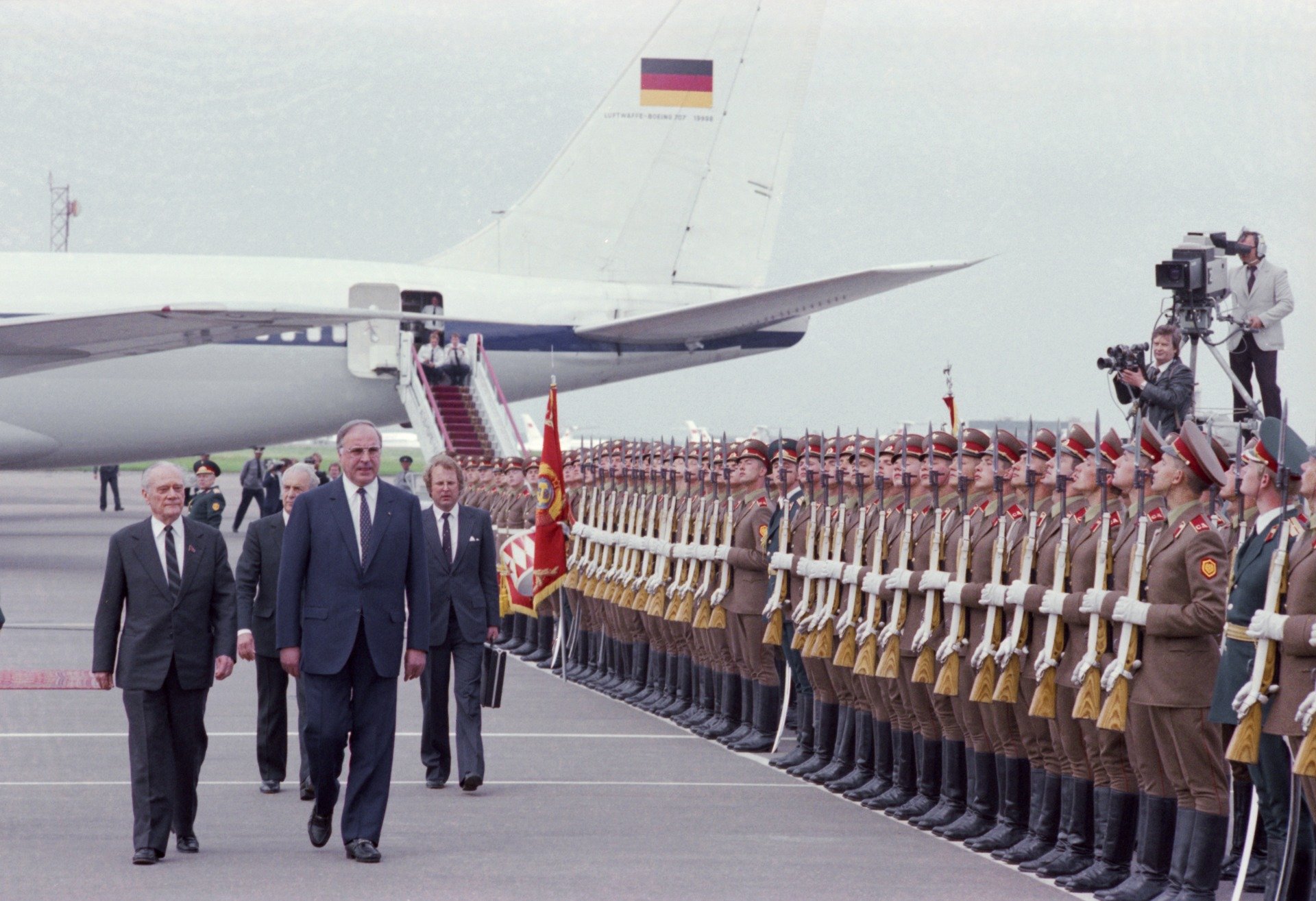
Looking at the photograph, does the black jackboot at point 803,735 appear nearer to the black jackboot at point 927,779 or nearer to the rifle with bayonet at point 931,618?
the black jackboot at point 927,779

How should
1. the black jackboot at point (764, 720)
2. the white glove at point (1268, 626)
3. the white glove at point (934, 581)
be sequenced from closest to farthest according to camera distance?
the white glove at point (1268, 626) → the white glove at point (934, 581) → the black jackboot at point (764, 720)

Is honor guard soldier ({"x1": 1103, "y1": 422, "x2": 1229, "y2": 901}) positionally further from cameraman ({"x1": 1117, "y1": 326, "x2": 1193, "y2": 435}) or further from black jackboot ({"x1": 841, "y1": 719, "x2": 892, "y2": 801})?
cameraman ({"x1": 1117, "y1": 326, "x2": 1193, "y2": 435})

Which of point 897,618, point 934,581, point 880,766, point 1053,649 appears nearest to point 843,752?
point 880,766

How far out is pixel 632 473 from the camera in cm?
1403

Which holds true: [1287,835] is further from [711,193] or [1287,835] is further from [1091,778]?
[711,193]

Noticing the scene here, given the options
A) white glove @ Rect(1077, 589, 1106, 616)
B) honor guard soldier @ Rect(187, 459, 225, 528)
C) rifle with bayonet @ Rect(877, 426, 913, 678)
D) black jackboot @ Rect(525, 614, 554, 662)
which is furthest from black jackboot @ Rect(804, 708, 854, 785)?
honor guard soldier @ Rect(187, 459, 225, 528)

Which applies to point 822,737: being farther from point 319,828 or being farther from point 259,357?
point 259,357

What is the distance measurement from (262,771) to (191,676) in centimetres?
172

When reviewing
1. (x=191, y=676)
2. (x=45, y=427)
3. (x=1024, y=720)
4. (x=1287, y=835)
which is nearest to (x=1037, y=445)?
(x=1024, y=720)

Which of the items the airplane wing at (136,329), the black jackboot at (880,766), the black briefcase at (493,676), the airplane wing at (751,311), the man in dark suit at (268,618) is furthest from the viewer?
the airplane wing at (751,311)

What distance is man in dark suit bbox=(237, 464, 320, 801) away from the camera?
912cm

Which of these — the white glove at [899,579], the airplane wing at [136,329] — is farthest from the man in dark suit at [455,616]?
the airplane wing at [136,329]

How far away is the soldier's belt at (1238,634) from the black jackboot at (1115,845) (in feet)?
3.12

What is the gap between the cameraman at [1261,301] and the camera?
1195 centimetres
